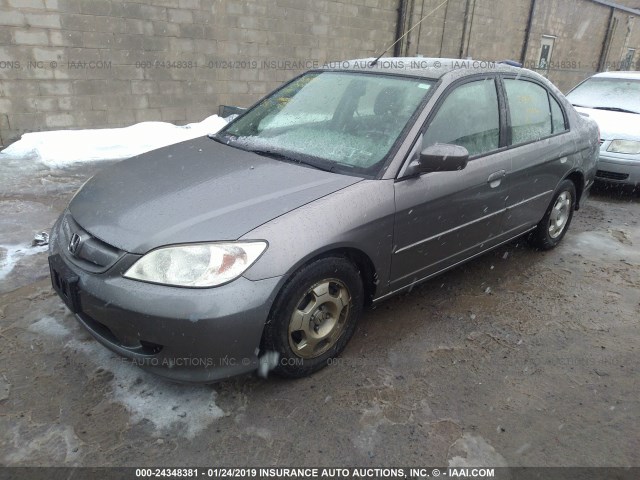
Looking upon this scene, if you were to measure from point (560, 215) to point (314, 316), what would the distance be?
9.99ft

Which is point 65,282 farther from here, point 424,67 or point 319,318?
point 424,67

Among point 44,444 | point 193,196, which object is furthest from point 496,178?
point 44,444

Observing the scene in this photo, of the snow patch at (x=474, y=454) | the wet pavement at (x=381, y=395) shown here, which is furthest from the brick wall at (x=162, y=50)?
the snow patch at (x=474, y=454)

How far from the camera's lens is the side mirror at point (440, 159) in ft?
8.43

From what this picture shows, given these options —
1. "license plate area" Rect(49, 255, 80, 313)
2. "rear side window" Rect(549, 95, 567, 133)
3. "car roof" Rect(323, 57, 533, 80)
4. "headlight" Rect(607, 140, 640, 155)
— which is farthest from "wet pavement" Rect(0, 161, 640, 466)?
"headlight" Rect(607, 140, 640, 155)

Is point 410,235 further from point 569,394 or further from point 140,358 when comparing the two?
point 140,358

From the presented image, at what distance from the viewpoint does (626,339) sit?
312 cm

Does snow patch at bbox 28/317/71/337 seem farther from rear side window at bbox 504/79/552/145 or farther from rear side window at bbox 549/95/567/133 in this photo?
rear side window at bbox 549/95/567/133

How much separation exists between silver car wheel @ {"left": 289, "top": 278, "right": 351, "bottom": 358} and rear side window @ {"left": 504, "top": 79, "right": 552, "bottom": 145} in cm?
188

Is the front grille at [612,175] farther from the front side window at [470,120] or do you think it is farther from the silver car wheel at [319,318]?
the silver car wheel at [319,318]

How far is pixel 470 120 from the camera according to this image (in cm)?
314

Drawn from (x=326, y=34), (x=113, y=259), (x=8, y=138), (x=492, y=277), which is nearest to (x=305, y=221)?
(x=113, y=259)

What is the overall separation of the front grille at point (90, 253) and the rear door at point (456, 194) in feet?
4.90

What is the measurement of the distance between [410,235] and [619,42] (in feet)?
78.0
